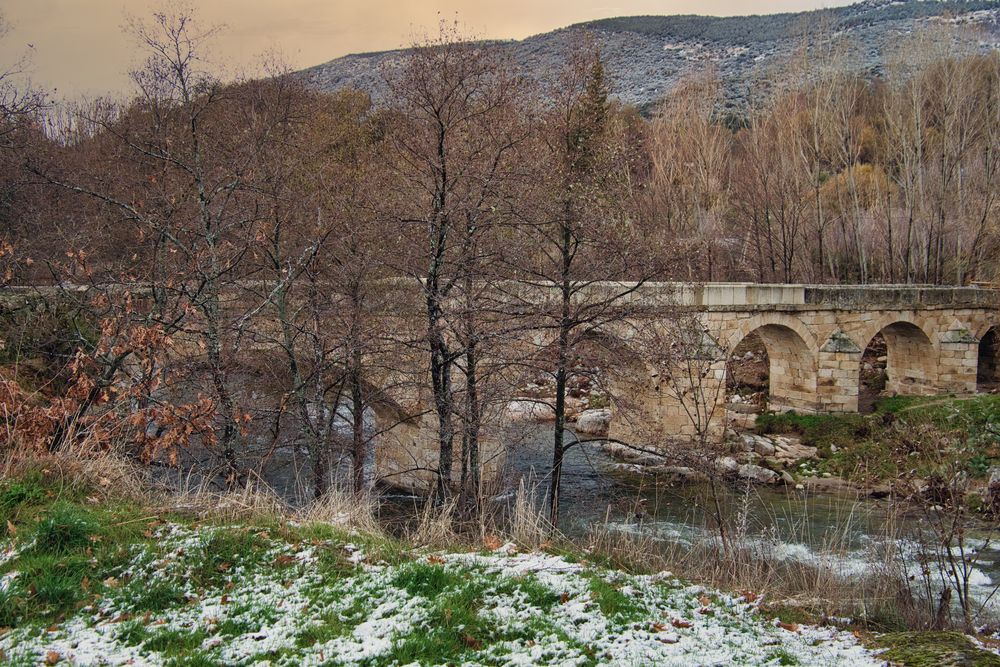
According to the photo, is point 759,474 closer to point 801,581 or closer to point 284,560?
point 801,581

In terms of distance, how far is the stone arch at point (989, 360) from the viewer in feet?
62.5

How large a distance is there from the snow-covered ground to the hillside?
52209 millimetres

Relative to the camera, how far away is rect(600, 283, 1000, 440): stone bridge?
1519 centimetres

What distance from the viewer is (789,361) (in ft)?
57.5

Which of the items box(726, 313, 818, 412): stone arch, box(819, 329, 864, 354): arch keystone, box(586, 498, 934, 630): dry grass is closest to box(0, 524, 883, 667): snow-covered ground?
box(586, 498, 934, 630): dry grass

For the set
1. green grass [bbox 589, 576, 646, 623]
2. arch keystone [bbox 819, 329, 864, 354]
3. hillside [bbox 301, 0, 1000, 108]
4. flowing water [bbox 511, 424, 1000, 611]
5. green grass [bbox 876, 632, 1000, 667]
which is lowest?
flowing water [bbox 511, 424, 1000, 611]

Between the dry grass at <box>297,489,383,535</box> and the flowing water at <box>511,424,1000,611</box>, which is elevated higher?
the dry grass at <box>297,489,383,535</box>

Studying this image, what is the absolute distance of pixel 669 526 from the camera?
10.7 m

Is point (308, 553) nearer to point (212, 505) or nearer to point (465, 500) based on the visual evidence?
point (212, 505)

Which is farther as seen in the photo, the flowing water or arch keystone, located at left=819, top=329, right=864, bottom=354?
arch keystone, located at left=819, top=329, right=864, bottom=354

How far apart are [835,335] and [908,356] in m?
3.79

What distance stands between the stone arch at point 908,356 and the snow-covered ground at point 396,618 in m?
15.4

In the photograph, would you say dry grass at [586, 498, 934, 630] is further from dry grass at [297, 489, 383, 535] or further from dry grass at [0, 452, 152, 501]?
dry grass at [0, 452, 152, 501]

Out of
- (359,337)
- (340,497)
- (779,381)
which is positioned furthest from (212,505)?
(779,381)
